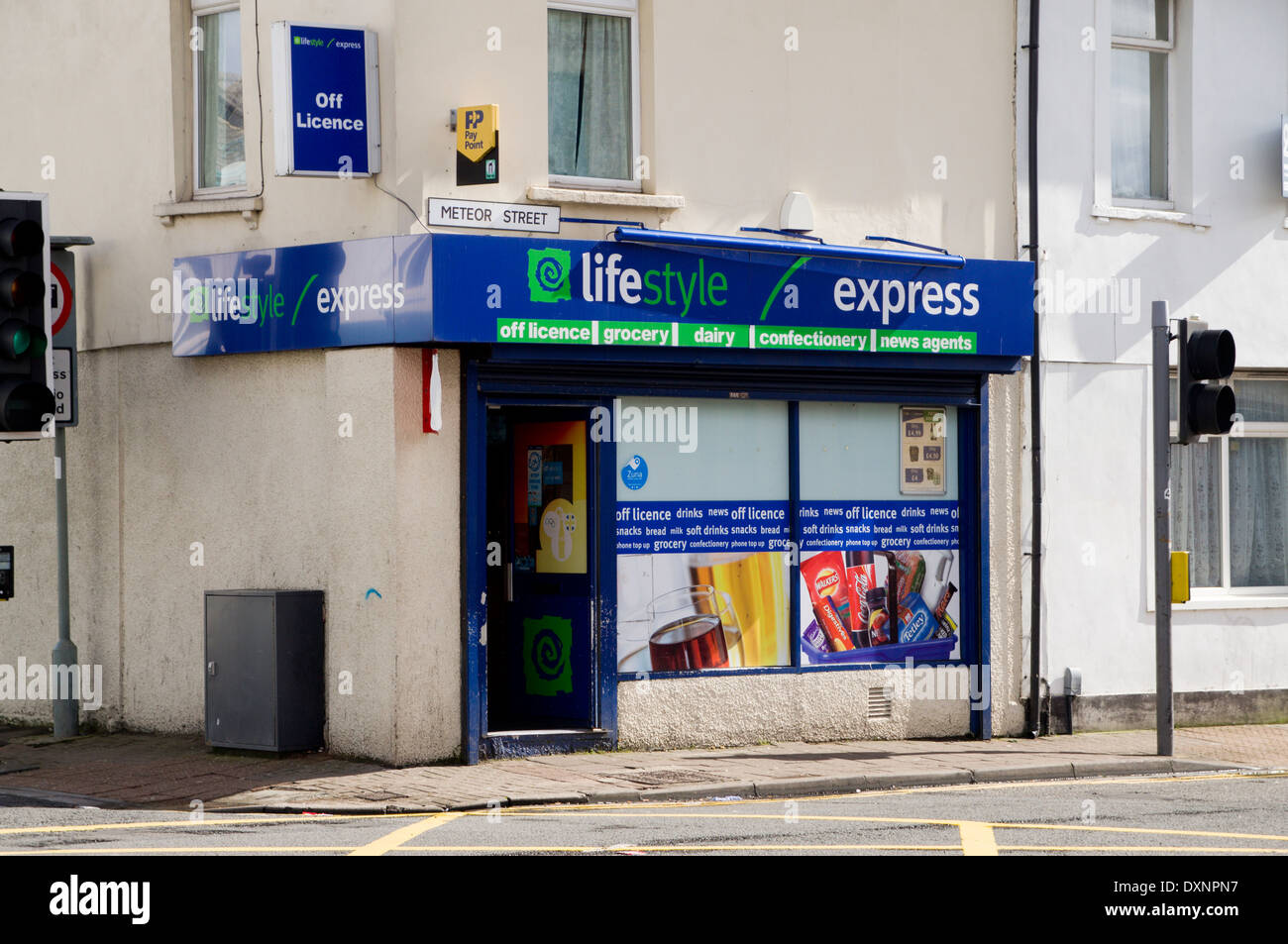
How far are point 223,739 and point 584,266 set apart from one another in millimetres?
4365

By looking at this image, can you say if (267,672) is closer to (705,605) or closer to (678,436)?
(705,605)

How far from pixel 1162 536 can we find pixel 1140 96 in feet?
15.1

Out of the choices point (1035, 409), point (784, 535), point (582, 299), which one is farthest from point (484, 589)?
point (1035, 409)

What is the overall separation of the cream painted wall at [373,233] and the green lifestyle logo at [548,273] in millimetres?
336

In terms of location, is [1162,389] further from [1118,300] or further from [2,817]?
[2,817]

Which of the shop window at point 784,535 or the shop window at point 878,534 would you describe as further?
the shop window at point 878,534

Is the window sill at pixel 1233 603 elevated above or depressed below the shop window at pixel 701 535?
below

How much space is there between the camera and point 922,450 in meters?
14.4

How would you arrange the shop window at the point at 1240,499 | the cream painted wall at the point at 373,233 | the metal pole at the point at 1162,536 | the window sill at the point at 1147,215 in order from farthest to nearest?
the shop window at the point at 1240,499, the window sill at the point at 1147,215, the metal pole at the point at 1162,536, the cream painted wall at the point at 373,233

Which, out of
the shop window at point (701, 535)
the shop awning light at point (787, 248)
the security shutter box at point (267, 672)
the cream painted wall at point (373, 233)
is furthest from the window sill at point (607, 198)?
the security shutter box at point (267, 672)

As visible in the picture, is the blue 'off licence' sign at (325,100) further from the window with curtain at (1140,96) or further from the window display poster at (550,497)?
the window with curtain at (1140,96)

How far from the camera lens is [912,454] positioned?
1438cm

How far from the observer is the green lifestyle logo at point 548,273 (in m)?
12.4

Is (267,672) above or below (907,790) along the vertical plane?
above
